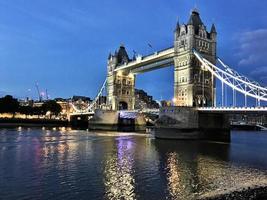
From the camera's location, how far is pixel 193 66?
56781mm

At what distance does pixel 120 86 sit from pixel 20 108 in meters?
48.1

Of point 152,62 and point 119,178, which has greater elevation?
point 152,62

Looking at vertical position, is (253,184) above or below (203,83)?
below

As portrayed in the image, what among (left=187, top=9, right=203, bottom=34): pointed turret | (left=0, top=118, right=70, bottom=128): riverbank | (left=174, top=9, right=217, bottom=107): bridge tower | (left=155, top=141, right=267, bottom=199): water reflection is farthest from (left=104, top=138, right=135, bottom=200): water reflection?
(left=0, top=118, right=70, bottom=128): riverbank

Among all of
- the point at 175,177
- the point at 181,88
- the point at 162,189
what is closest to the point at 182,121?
the point at 181,88

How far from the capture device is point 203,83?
57.2m

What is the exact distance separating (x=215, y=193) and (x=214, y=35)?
46.6m

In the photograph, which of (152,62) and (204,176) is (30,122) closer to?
(152,62)

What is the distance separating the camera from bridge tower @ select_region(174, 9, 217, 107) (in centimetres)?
5647

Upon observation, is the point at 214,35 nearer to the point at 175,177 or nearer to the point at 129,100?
the point at 129,100

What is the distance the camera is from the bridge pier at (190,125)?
1954 inches

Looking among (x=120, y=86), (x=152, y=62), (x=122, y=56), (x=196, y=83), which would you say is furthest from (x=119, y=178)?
(x=122, y=56)

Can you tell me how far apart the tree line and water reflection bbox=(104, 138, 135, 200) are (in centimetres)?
8663

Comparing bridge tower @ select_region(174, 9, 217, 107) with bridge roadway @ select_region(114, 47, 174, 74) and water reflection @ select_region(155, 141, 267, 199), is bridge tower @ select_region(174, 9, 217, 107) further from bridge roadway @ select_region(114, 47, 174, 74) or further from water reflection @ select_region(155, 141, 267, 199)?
water reflection @ select_region(155, 141, 267, 199)
